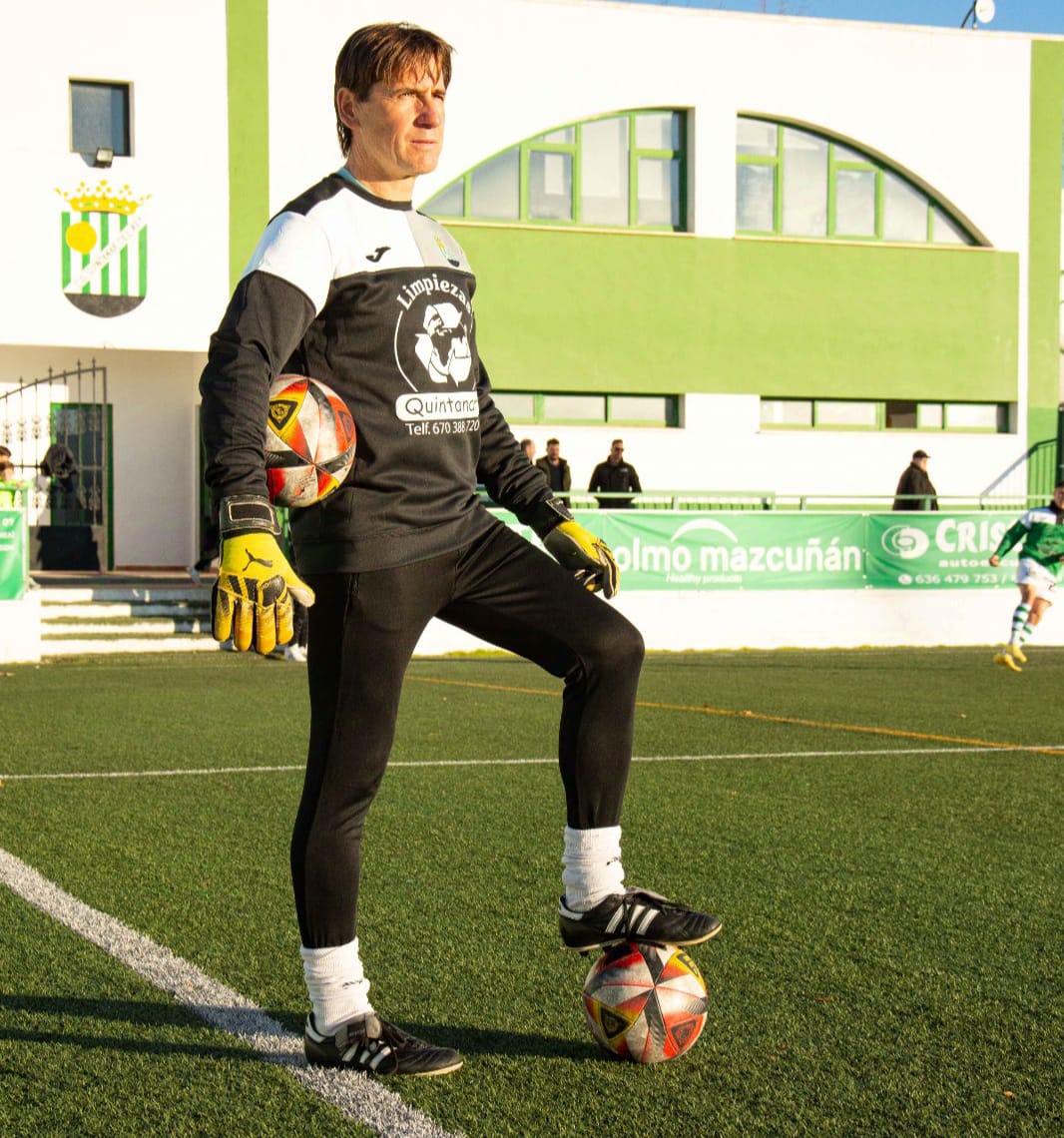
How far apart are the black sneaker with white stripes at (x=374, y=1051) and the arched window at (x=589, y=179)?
2243cm

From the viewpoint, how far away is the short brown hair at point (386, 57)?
3426 millimetres

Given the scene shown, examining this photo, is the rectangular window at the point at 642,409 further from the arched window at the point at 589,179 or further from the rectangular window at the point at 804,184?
the rectangular window at the point at 804,184

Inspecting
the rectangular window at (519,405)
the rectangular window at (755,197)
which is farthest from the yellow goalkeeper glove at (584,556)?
the rectangular window at (755,197)

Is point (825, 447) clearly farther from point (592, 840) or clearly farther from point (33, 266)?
point (592, 840)

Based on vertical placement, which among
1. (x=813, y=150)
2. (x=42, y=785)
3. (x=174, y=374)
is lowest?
(x=42, y=785)

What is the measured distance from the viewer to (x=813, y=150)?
87.8 feet

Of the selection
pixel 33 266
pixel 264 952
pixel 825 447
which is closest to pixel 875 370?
pixel 825 447

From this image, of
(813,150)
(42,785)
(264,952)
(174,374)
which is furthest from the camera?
(813,150)

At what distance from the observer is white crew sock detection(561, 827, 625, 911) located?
3.56 metres

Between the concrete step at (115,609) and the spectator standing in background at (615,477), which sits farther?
the spectator standing in background at (615,477)

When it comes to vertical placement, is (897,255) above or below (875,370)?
above

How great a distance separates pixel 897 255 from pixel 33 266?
554 inches

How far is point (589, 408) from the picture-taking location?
25984mm

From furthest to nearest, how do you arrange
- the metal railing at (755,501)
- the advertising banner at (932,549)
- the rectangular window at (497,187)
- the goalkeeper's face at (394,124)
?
the rectangular window at (497,187), the metal railing at (755,501), the advertising banner at (932,549), the goalkeeper's face at (394,124)
